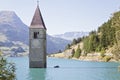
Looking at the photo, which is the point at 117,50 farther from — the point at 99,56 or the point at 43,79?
the point at 99,56

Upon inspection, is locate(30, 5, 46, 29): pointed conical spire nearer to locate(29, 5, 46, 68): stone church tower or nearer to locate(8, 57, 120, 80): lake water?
locate(29, 5, 46, 68): stone church tower

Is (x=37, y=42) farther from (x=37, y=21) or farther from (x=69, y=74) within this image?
(x=69, y=74)

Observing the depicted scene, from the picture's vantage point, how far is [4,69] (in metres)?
13.6

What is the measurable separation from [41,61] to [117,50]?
81.2m

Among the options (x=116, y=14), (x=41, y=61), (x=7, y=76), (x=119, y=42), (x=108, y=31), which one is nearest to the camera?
(x=7, y=76)

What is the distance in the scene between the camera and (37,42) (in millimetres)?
106562

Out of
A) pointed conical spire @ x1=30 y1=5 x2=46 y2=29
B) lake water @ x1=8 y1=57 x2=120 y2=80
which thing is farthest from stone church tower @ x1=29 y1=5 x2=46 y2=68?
lake water @ x1=8 y1=57 x2=120 y2=80

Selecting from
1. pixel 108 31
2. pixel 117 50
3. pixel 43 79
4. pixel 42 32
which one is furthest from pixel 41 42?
pixel 117 50

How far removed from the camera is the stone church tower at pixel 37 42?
4095 inches

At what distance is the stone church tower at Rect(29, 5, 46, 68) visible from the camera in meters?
104

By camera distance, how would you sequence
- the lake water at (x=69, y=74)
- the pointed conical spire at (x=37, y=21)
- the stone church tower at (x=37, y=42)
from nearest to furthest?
the lake water at (x=69, y=74) → the stone church tower at (x=37, y=42) → the pointed conical spire at (x=37, y=21)

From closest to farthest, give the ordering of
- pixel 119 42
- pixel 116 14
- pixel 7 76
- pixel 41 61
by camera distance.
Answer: pixel 7 76
pixel 119 42
pixel 116 14
pixel 41 61

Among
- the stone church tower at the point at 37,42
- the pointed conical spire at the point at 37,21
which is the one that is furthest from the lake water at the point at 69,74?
the pointed conical spire at the point at 37,21

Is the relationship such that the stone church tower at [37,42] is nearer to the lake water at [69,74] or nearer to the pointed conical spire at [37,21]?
the pointed conical spire at [37,21]
